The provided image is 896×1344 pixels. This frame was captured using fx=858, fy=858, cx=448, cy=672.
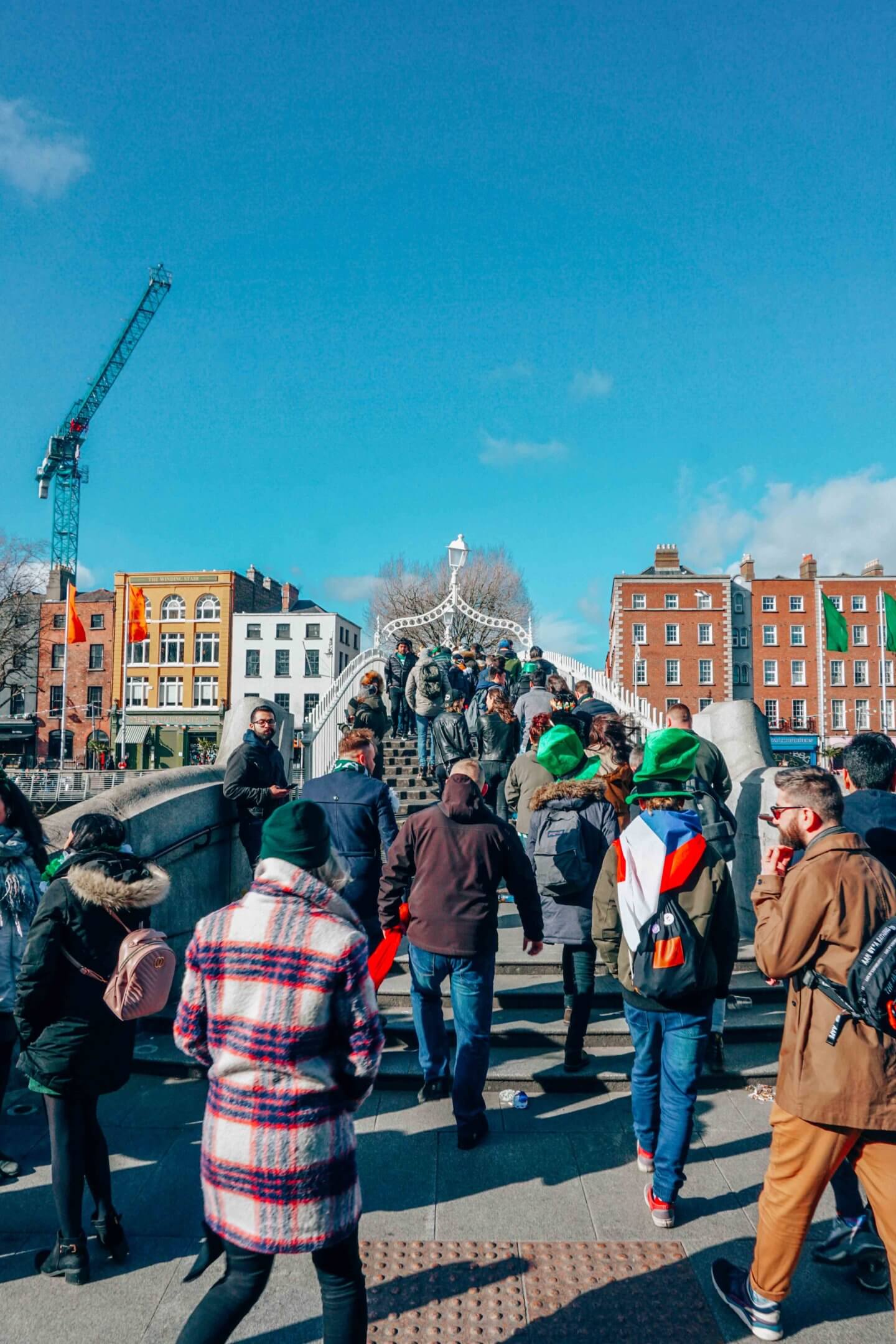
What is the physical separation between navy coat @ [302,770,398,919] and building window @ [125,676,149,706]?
5305 cm

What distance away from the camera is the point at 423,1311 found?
119 inches

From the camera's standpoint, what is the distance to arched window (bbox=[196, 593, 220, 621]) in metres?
56.9

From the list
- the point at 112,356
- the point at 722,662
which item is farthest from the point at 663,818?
the point at 112,356

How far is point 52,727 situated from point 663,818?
184ft

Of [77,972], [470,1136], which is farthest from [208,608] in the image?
[77,972]

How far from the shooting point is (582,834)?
16.6 feet

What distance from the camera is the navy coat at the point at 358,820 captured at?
205 inches

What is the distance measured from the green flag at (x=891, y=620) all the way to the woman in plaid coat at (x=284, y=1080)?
Result: 34.3 m

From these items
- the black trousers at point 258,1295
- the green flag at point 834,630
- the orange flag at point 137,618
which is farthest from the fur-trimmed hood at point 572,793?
the orange flag at point 137,618

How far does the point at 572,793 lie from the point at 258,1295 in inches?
126

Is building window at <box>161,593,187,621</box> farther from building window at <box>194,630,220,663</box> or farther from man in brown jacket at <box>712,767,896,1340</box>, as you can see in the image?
man in brown jacket at <box>712,767,896,1340</box>

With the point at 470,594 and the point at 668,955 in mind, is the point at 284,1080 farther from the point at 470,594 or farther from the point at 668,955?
the point at 470,594

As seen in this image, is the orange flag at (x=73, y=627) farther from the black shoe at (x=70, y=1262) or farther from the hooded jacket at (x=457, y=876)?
the black shoe at (x=70, y=1262)

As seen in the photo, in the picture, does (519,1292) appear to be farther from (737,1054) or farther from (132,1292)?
(737,1054)
